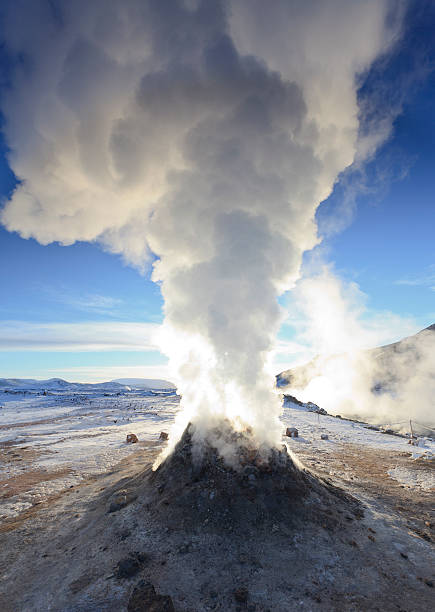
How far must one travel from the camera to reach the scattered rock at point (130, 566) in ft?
23.2

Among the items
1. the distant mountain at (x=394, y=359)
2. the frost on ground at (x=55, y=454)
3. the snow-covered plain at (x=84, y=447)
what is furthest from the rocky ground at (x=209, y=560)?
the distant mountain at (x=394, y=359)

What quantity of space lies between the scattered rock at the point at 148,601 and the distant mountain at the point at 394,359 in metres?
55.3

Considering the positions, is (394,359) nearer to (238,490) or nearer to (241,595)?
(238,490)

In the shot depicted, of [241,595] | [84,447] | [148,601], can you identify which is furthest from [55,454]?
[241,595]

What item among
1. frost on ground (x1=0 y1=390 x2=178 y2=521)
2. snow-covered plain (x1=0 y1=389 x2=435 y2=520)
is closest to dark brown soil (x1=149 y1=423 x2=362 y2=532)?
snow-covered plain (x1=0 y1=389 x2=435 y2=520)

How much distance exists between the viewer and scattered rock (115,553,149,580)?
708cm

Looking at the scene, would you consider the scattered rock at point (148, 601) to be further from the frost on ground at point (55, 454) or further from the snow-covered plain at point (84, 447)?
the snow-covered plain at point (84, 447)

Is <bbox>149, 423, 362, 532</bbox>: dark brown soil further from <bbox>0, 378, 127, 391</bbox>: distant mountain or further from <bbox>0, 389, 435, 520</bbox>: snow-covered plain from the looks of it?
<bbox>0, 378, 127, 391</bbox>: distant mountain

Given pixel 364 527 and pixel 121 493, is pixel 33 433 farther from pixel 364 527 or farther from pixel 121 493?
pixel 364 527

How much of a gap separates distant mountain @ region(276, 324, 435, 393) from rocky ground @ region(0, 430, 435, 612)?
49168 millimetres

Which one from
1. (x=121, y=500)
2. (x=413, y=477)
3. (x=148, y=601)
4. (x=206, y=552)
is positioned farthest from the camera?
(x=413, y=477)

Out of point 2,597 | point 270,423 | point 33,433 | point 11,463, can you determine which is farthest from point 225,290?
point 33,433

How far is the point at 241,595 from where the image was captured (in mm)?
6410

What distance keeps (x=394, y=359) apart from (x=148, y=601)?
209 ft
